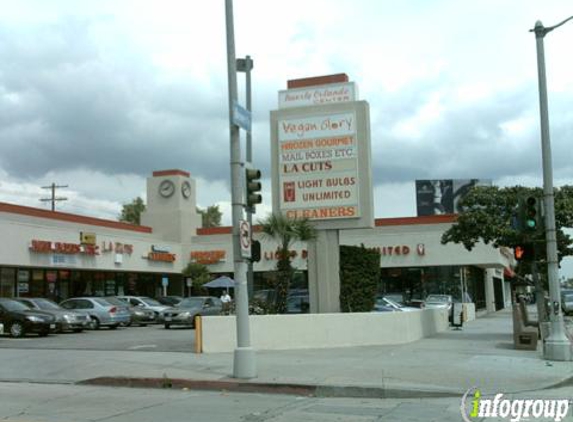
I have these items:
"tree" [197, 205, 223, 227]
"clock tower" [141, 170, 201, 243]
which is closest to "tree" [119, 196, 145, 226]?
"tree" [197, 205, 223, 227]

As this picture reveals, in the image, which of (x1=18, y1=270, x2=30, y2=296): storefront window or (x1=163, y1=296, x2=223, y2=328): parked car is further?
(x1=18, y1=270, x2=30, y2=296): storefront window

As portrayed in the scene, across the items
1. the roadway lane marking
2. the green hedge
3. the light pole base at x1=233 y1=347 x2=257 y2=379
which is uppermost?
the green hedge

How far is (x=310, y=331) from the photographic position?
19.0 metres

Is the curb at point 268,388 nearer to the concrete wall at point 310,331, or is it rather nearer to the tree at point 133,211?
the concrete wall at point 310,331

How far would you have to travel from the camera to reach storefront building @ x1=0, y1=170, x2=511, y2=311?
35375 millimetres

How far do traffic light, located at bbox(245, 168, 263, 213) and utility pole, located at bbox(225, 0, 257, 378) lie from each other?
0.48 ft

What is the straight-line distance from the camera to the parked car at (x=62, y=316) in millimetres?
25828

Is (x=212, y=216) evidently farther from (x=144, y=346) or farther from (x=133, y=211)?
(x=144, y=346)

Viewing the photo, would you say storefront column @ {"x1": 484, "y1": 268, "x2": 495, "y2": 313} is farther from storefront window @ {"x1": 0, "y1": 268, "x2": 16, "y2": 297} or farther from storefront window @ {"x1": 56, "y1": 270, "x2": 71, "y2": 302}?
storefront window @ {"x1": 0, "y1": 268, "x2": 16, "y2": 297}

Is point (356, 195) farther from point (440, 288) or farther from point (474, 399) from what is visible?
Answer: point (440, 288)

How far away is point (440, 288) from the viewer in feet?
147

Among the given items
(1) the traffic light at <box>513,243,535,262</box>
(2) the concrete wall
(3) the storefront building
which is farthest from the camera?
(3) the storefront building

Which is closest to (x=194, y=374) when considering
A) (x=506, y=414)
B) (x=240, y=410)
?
(x=240, y=410)

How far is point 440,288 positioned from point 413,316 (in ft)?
78.7
